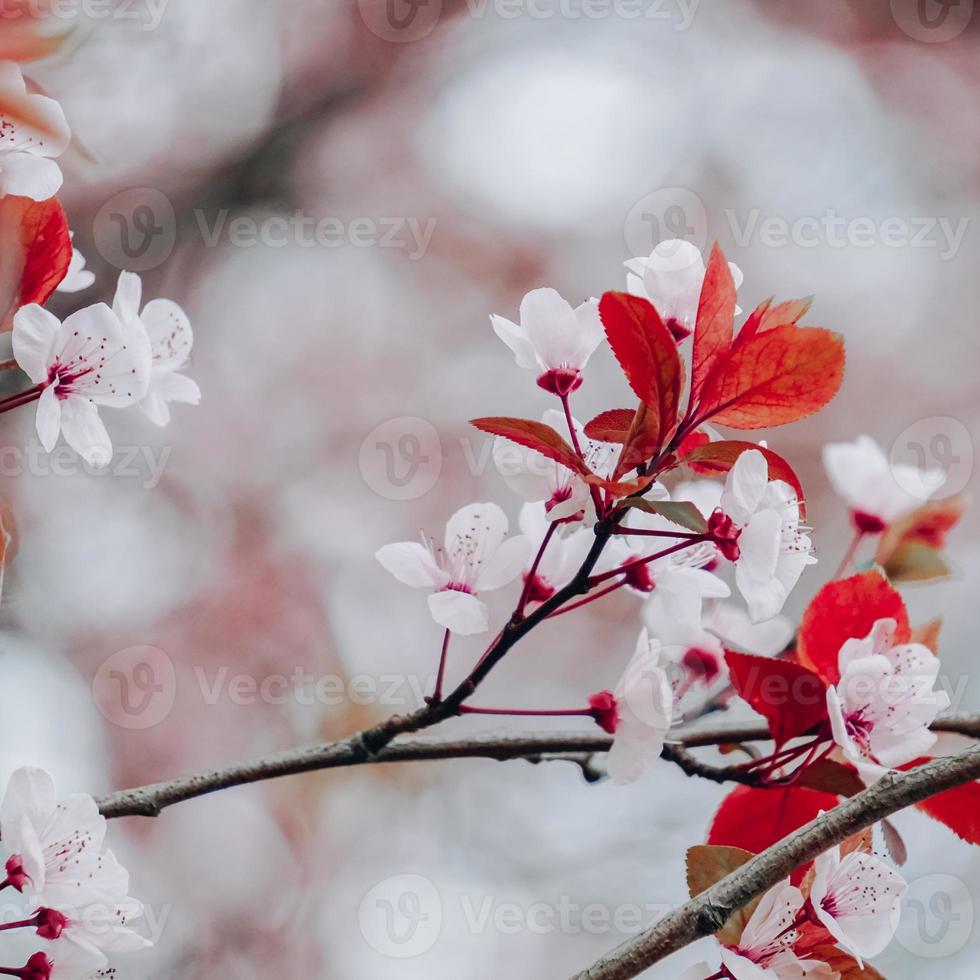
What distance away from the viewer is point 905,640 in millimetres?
434

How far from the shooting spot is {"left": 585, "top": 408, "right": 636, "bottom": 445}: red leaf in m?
0.39

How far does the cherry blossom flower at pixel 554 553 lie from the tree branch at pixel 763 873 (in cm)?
15

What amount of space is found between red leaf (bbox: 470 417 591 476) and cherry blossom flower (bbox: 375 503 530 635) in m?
0.07

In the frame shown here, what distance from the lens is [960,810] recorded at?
42 centimetres

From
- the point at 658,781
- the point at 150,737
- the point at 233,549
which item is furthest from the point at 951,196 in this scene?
the point at 150,737

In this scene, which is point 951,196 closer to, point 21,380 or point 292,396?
point 292,396

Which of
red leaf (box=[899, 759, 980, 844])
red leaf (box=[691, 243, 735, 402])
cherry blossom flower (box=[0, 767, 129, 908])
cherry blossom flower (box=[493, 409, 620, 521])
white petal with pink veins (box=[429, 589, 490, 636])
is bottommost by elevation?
red leaf (box=[899, 759, 980, 844])

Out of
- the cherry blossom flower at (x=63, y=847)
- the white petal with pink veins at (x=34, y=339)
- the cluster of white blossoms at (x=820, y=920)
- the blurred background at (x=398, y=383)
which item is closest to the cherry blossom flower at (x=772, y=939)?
the cluster of white blossoms at (x=820, y=920)

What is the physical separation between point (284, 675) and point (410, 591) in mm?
239

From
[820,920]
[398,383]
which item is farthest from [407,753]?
[398,383]

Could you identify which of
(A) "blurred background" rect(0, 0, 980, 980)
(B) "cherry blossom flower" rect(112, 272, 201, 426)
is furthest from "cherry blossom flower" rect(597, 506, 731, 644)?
(A) "blurred background" rect(0, 0, 980, 980)

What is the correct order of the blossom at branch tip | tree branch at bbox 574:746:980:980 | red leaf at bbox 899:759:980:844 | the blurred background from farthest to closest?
the blurred background, the blossom at branch tip, red leaf at bbox 899:759:980:844, tree branch at bbox 574:746:980:980

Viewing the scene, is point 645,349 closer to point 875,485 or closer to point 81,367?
point 81,367

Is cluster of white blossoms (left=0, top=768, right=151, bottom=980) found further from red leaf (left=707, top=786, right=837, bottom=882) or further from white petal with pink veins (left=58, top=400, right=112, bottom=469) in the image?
red leaf (left=707, top=786, right=837, bottom=882)
